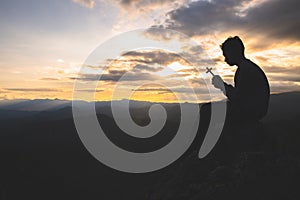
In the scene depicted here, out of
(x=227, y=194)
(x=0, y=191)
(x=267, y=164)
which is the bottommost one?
(x=0, y=191)

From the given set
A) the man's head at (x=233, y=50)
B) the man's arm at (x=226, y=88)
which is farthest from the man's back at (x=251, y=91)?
the man's head at (x=233, y=50)

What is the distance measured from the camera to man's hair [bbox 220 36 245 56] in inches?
378

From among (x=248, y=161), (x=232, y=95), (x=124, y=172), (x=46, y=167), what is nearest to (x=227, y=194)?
(x=248, y=161)

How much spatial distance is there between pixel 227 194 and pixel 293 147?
183 inches

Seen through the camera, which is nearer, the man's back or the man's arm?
the man's back

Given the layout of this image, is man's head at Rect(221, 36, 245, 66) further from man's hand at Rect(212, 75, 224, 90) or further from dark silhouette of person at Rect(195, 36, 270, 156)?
man's hand at Rect(212, 75, 224, 90)

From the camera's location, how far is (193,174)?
397 inches

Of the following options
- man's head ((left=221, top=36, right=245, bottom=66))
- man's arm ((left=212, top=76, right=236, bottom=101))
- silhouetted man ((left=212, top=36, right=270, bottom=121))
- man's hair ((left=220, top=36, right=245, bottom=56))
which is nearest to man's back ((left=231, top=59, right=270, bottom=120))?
silhouetted man ((left=212, top=36, right=270, bottom=121))

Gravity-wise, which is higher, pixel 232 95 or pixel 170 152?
pixel 232 95

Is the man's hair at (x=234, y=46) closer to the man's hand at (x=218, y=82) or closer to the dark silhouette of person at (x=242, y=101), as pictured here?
the dark silhouette of person at (x=242, y=101)

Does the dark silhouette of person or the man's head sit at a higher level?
the man's head

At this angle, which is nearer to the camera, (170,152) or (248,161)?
(248,161)

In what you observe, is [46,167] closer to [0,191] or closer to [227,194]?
[0,191]

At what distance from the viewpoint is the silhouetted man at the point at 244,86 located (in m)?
9.42
